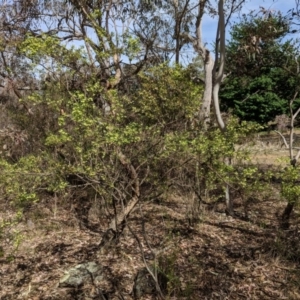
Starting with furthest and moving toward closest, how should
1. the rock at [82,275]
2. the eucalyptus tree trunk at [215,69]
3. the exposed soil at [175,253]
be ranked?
the eucalyptus tree trunk at [215,69], the rock at [82,275], the exposed soil at [175,253]

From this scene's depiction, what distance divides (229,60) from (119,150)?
3.79 m

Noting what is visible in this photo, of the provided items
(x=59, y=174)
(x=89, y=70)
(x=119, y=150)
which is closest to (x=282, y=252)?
(x=119, y=150)

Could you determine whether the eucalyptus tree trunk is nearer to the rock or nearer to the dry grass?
the dry grass

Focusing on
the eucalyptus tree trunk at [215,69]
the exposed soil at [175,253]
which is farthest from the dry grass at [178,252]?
the eucalyptus tree trunk at [215,69]

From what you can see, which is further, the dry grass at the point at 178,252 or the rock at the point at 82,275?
the rock at the point at 82,275

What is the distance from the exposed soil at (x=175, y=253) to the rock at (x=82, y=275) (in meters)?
0.10

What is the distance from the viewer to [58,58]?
481 centimetres

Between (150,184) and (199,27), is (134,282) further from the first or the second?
(199,27)

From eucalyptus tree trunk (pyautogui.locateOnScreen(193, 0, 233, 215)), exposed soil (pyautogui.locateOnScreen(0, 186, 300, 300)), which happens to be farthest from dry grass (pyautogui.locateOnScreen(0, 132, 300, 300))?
eucalyptus tree trunk (pyautogui.locateOnScreen(193, 0, 233, 215))

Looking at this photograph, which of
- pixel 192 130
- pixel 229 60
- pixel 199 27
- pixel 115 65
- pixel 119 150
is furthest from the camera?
pixel 199 27

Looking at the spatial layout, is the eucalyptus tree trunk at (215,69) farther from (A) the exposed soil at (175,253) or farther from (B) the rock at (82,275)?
(B) the rock at (82,275)

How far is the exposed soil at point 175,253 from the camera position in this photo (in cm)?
478

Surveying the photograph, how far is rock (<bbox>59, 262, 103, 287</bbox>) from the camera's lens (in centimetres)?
495

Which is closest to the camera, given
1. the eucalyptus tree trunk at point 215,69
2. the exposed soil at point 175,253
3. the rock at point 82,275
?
the exposed soil at point 175,253
